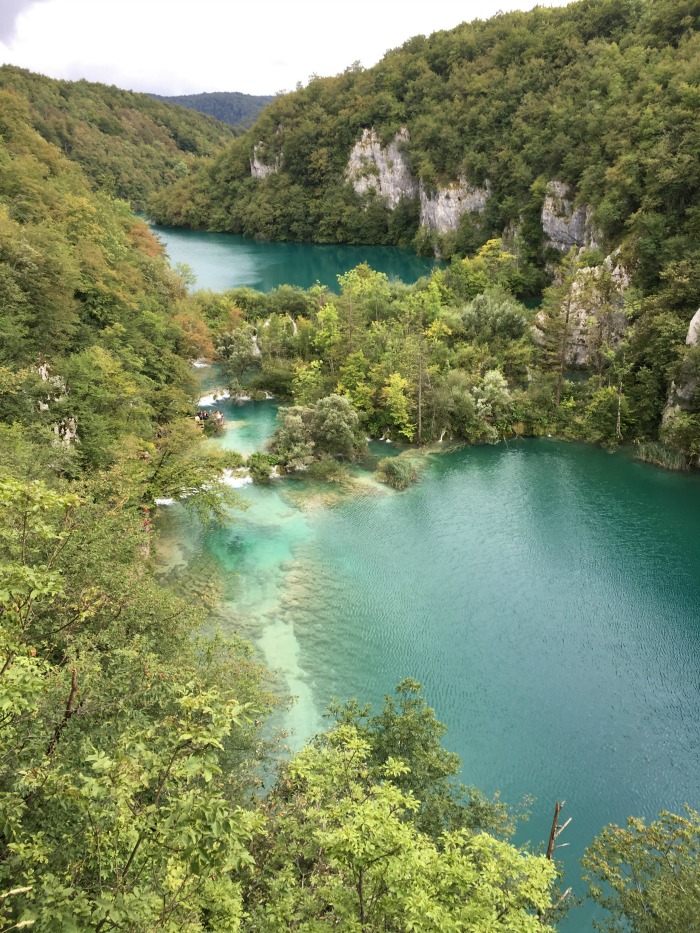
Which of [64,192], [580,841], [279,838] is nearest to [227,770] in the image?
[279,838]

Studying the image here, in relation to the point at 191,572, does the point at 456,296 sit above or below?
above

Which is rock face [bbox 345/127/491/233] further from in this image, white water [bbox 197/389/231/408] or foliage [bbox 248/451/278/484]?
foliage [bbox 248/451/278/484]

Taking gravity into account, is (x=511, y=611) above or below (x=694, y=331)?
below

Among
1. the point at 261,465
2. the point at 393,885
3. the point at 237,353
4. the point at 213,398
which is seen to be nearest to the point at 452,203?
the point at 237,353

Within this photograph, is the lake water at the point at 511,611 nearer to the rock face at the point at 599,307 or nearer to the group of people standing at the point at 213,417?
the group of people standing at the point at 213,417

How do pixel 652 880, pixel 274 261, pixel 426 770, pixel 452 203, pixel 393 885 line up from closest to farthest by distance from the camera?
pixel 393 885, pixel 652 880, pixel 426 770, pixel 452 203, pixel 274 261

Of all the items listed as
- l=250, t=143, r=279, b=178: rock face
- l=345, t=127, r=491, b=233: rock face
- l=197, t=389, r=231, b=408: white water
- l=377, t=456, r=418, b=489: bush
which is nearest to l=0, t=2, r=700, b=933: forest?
l=377, t=456, r=418, b=489: bush

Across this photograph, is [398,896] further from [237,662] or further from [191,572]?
[191,572]

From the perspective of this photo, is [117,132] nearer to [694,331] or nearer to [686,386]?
[694,331]
